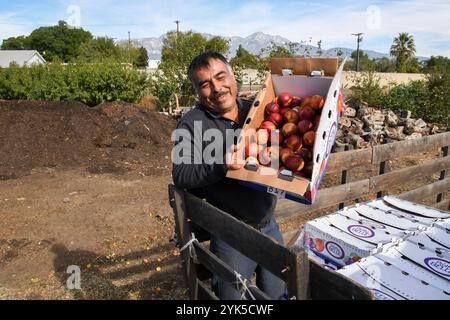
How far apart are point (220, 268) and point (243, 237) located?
0.98 ft

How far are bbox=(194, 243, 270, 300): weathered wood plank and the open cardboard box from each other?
1.45 feet

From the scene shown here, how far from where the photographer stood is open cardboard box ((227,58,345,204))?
5.99ft

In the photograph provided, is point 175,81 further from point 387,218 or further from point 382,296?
point 382,296

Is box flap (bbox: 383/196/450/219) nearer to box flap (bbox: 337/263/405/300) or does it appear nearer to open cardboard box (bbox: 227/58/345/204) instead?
box flap (bbox: 337/263/405/300)

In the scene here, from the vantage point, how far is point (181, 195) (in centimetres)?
226

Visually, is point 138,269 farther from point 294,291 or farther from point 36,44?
point 36,44

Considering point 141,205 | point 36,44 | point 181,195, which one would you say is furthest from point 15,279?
point 36,44

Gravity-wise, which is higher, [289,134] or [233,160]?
[289,134]

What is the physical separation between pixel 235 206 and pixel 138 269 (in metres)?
2.77

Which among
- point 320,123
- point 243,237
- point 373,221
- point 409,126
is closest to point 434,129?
point 409,126

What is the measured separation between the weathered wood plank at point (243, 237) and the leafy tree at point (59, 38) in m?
92.8

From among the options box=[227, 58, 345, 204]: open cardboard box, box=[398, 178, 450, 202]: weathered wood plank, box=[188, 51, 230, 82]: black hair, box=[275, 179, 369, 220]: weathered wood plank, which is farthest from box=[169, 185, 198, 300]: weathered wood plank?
box=[398, 178, 450, 202]: weathered wood plank

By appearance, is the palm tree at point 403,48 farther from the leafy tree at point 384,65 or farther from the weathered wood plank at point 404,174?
the weathered wood plank at point 404,174

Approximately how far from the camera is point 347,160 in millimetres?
3766
